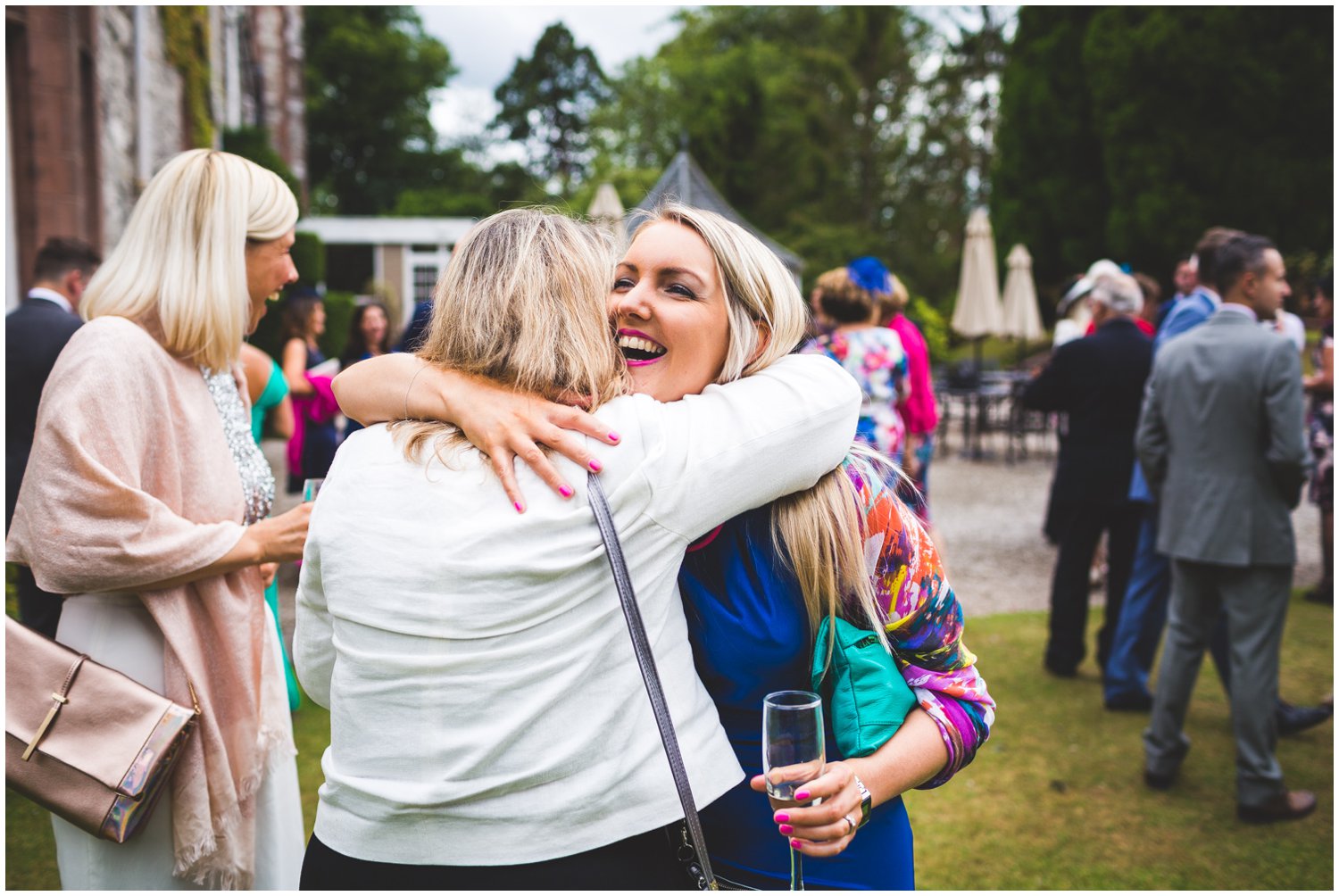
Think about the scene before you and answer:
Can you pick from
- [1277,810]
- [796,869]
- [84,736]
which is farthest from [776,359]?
[1277,810]

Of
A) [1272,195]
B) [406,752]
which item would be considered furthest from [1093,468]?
[1272,195]

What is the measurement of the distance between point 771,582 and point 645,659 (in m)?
0.32

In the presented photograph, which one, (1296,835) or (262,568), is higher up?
(262,568)

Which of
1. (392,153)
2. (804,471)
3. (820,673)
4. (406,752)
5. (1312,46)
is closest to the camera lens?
(406,752)

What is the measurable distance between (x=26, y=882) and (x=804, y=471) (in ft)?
11.5

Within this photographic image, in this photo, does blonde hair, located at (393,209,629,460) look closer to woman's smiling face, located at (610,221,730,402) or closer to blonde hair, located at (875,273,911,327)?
woman's smiling face, located at (610,221,730,402)

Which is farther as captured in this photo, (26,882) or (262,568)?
(26,882)

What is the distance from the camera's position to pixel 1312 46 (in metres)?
16.3

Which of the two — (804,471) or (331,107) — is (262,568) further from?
(331,107)

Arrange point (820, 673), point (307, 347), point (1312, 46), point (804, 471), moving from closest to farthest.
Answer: point (804, 471)
point (820, 673)
point (307, 347)
point (1312, 46)

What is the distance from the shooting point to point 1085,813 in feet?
13.8

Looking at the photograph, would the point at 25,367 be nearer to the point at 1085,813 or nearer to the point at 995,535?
the point at 1085,813

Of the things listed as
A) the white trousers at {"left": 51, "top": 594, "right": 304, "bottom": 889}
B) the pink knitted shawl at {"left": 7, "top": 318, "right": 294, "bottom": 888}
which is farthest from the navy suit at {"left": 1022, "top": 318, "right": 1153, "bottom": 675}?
the white trousers at {"left": 51, "top": 594, "right": 304, "bottom": 889}

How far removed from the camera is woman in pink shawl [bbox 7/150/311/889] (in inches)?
81.7
